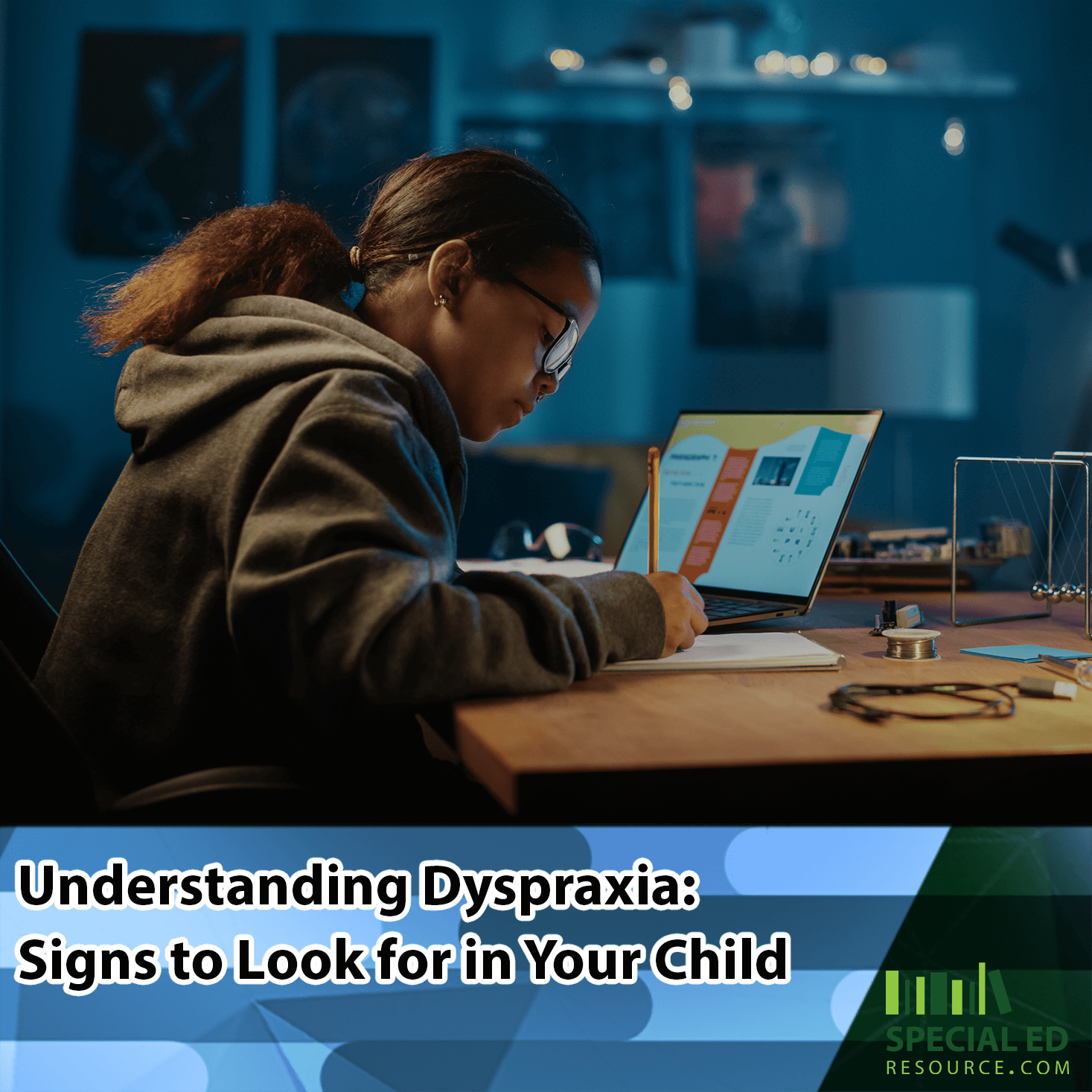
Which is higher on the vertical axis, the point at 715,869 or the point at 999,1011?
the point at 715,869

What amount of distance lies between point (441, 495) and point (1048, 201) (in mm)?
3856

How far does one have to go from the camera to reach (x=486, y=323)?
42.8 inches

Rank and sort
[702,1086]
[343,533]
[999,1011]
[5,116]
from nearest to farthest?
[343,533] → [702,1086] → [999,1011] → [5,116]

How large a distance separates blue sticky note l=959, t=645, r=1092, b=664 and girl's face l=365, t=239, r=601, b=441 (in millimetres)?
556

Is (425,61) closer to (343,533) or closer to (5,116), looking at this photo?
(5,116)

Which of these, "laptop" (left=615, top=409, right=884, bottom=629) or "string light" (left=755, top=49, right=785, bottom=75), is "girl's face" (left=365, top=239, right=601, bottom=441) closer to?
"laptop" (left=615, top=409, right=884, bottom=629)

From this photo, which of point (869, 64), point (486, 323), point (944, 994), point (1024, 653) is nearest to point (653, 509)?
point (486, 323)

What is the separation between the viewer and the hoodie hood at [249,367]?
A: 0.87 m

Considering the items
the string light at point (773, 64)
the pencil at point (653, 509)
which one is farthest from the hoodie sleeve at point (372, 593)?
the string light at point (773, 64)

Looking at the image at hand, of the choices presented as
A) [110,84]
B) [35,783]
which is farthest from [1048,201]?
[35,783]

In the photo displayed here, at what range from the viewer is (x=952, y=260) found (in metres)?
3.90

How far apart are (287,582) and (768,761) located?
352mm

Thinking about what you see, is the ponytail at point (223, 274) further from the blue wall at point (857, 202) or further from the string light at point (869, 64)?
the string light at point (869, 64)

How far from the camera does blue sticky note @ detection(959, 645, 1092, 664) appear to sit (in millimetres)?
1012
